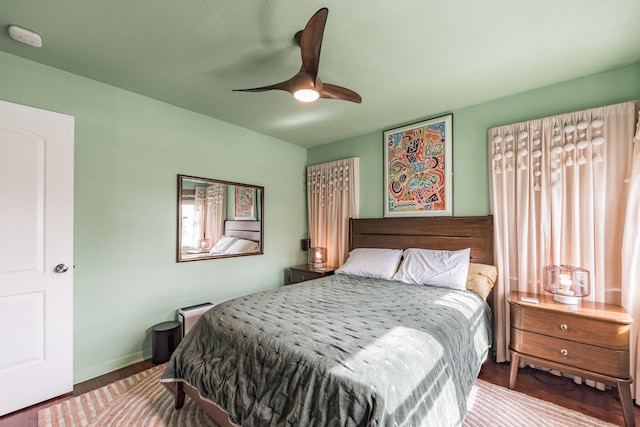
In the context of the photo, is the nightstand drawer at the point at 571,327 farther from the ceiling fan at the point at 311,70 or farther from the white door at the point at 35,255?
the white door at the point at 35,255

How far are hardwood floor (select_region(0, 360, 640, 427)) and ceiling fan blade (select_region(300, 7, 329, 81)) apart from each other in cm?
283

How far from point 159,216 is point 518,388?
359 centimetres

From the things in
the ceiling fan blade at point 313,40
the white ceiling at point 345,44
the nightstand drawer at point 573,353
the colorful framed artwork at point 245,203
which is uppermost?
the white ceiling at point 345,44

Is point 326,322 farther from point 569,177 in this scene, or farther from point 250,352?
point 569,177

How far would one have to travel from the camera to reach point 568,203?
2.33 meters

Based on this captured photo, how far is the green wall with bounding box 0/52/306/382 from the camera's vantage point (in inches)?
89.0

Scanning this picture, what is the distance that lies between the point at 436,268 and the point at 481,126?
157 centimetres

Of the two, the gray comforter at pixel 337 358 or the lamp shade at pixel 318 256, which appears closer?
the gray comforter at pixel 337 358

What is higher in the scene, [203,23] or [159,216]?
[203,23]

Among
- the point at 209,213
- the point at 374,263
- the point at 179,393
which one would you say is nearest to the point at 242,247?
the point at 209,213

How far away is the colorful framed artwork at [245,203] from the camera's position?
136 inches

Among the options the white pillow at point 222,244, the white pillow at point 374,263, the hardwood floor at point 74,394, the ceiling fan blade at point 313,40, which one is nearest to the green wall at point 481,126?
the white pillow at point 374,263

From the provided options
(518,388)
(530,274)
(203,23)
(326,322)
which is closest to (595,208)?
(530,274)

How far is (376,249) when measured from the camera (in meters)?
3.35
